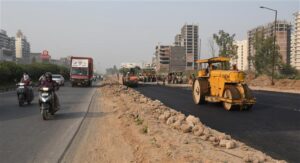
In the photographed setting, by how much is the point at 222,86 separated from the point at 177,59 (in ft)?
271

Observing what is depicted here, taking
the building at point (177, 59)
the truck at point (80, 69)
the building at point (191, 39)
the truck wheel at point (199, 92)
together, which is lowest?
the truck wheel at point (199, 92)

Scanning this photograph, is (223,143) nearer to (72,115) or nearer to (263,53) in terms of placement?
(72,115)

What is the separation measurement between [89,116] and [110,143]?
243 inches

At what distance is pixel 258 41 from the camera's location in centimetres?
7119

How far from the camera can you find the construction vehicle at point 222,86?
59.8ft

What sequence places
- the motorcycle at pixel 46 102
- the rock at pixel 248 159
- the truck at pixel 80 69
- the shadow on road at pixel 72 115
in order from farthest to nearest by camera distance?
the truck at pixel 80 69 < the shadow on road at pixel 72 115 < the motorcycle at pixel 46 102 < the rock at pixel 248 159

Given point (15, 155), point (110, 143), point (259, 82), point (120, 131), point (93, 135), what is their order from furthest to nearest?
point (259, 82)
point (120, 131)
point (93, 135)
point (110, 143)
point (15, 155)

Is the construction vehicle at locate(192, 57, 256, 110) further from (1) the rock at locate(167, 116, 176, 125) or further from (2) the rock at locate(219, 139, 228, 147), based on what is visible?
(2) the rock at locate(219, 139, 228, 147)

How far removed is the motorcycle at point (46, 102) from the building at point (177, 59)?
284ft

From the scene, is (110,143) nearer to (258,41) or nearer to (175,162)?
(175,162)

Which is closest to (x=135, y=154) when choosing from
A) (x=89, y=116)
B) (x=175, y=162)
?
(x=175, y=162)

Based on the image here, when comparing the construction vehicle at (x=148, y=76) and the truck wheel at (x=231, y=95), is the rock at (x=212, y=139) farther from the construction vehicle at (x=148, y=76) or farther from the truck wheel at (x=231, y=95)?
the construction vehicle at (x=148, y=76)

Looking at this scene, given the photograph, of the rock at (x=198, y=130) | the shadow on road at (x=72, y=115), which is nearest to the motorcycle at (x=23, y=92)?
the shadow on road at (x=72, y=115)

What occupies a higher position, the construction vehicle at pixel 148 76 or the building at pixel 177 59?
the building at pixel 177 59
